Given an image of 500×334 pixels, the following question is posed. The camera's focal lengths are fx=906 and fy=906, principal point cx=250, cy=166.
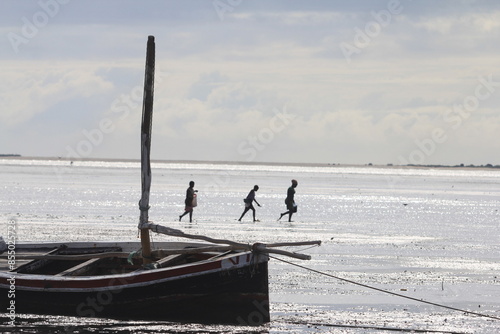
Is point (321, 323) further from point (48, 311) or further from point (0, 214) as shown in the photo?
point (0, 214)

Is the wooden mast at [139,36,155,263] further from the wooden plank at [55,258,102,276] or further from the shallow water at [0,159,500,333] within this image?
the shallow water at [0,159,500,333]

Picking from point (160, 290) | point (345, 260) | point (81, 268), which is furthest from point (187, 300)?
point (345, 260)

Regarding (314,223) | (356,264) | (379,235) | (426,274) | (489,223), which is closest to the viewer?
(426,274)

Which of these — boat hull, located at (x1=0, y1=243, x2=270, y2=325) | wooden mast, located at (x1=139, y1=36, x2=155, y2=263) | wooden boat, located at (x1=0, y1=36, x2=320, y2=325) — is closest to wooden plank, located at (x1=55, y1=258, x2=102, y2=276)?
wooden boat, located at (x1=0, y1=36, x2=320, y2=325)

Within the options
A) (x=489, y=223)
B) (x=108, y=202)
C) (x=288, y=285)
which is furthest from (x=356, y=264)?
(x=108, y=202)

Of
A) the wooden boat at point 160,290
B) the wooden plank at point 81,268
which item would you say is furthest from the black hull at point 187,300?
the wooden plank at point 81,268

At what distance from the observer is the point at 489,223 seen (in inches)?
1543

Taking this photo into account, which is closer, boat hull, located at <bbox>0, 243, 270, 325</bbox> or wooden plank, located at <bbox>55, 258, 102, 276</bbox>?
boat hull, located at <bbox>0, 243, 270, 325</bbox>

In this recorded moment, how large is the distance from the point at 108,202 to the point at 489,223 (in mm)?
20725

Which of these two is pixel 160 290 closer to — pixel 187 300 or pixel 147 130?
pixel 187 300

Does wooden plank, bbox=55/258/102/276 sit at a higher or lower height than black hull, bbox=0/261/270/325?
higher

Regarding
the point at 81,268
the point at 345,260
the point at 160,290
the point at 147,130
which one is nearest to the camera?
the point at 160,290

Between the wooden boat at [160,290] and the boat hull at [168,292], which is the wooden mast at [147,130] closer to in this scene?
the wooden boat at [160,290]

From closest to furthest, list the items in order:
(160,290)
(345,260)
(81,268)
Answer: (160,290) < (81,268) < (345,260)
